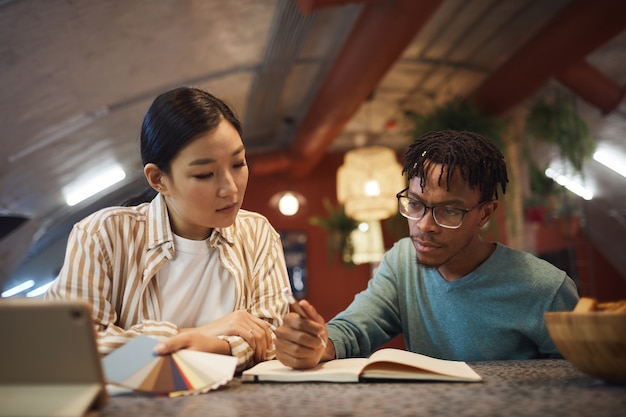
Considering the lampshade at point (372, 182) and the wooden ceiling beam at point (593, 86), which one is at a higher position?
the wooden ceiling beam at point (593, 86)

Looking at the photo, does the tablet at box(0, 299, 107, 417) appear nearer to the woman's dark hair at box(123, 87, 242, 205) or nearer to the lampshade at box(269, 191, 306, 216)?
the woman's dark hair at box(123, 87, 242, 205)

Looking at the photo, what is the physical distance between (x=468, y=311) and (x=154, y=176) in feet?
3.35

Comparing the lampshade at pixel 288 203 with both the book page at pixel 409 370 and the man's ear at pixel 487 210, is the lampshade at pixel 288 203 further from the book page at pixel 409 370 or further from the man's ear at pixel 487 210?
the book page at pixel 409 370

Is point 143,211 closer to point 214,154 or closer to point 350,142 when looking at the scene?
point 214,154

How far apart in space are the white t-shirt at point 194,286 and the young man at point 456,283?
332mm

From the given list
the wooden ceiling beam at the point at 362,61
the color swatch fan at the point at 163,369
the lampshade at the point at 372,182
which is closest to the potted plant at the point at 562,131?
the lampshade at the point at 372,182

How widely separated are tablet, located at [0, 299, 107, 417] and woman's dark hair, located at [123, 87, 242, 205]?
2.50 ft

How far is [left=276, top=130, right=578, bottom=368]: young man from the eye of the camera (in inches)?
71.9

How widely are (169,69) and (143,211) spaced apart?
3899 mm

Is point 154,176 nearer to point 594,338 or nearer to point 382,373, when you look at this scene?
point 382,373

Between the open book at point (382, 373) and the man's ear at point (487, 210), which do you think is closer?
the open book at point (382, 373)

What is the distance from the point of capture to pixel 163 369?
3.63 feet

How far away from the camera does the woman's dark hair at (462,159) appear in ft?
6.30

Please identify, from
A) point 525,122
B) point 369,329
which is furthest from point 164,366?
point 525,122
